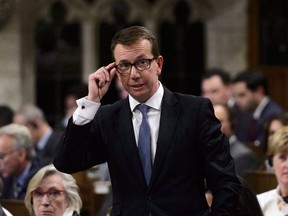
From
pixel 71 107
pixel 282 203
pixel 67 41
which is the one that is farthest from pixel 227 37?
pixel 282 203

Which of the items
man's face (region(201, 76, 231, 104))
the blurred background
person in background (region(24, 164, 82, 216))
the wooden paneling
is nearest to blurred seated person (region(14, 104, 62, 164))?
man's face (region(201, 76, 231, 104))

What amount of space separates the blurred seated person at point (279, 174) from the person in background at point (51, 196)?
3.71ft

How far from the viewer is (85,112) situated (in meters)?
4.65

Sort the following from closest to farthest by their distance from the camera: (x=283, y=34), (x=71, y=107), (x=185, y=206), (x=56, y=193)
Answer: (x=185, y=206) → (x=56, y=193) → (x=71, y=107) → (x=283, y=34)

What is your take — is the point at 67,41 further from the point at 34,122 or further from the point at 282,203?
the point at 282,203

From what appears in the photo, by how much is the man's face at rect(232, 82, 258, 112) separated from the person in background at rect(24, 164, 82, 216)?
496 centimetres

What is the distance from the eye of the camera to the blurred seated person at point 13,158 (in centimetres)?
807

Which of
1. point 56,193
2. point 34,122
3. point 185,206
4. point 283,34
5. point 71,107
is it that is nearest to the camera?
point 185,206

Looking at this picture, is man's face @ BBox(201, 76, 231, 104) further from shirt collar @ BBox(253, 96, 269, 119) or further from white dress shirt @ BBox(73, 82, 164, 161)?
white dress shirt @ BBox(73, 82, 164, 161)

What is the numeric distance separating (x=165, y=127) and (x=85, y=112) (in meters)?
0.35

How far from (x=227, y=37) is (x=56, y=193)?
8.05 m

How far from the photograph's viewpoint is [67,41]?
45.5ft

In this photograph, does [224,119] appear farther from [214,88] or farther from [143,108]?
[143,108]

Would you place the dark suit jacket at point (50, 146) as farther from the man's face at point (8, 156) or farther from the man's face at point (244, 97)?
the man's face at point (244, 97)
